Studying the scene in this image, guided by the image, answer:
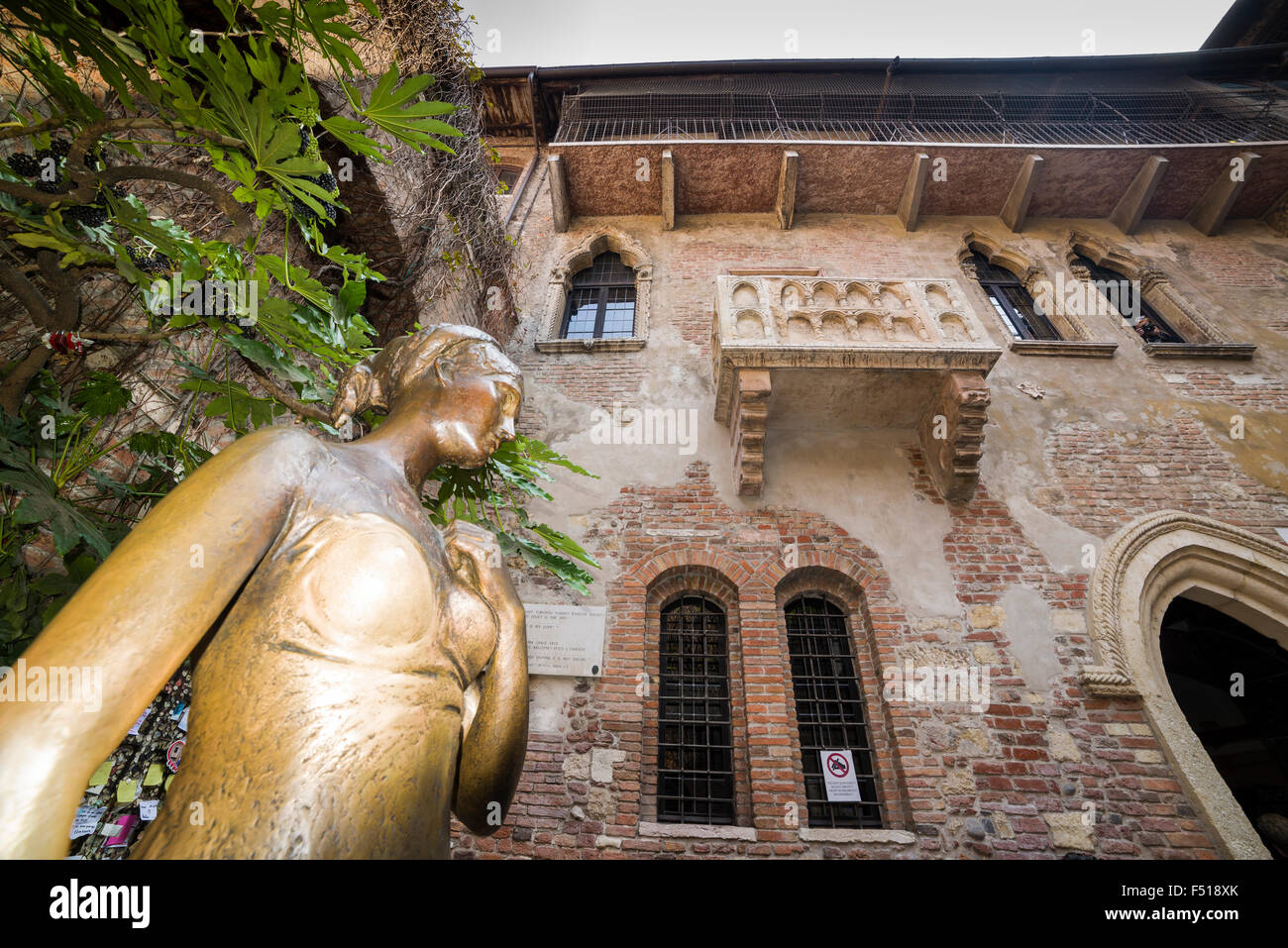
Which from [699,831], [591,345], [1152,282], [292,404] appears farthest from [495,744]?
[1152,282]

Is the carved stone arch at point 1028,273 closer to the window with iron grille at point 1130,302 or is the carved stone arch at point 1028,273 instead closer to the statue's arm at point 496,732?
the window with iron grille at point 1130,302

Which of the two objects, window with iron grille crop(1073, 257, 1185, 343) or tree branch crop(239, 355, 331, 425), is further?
window with iron grille crop(1073, 257, 1185, 343)

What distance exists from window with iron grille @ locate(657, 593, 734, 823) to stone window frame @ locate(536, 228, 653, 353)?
336cm

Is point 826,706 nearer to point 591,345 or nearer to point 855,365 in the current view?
point 855,365

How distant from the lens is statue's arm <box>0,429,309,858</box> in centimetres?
68

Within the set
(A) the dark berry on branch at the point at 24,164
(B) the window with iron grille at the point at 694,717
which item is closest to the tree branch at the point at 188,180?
(A) the dark berry on branch at the point at 24,164

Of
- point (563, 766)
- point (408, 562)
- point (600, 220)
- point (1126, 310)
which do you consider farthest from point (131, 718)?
point (1126, 310)

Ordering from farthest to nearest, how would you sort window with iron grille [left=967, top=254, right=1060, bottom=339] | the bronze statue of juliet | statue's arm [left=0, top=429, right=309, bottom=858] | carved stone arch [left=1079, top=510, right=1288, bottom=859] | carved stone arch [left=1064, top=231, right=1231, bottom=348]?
1. window with iron grille [left=967, top=254, right=1060, bottom=339]
2. carved stone arch [left=1064, top=231, right=1231, bottom=348]
3. carved stone arch [left=1079, top=510, right=1288, bottom=859]
4. the bronze statue of juliet
5. statue's arm [left=0, top=429, right=309, bottom=858]

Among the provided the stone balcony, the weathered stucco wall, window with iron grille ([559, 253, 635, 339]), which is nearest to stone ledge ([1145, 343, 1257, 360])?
the weathered stucco wall

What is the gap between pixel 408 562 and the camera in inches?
46.3

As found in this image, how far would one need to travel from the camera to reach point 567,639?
4.56 m

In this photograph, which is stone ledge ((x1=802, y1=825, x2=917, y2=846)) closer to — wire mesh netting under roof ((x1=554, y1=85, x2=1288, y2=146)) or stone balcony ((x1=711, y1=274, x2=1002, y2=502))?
stone balcony ((x1=711, y1=274, x2=1002, y2=502))

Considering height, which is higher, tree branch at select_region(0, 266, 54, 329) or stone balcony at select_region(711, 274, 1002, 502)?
stone balcony at select_region(711, 274, 1002, 502)

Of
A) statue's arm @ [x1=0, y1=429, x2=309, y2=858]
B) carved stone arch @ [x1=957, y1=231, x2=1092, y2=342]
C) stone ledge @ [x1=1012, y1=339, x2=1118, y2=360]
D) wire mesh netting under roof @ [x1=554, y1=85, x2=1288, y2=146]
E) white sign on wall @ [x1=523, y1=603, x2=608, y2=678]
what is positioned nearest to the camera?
statue's arm @ [x1=0, y1=429, x2=309, y2=858]
